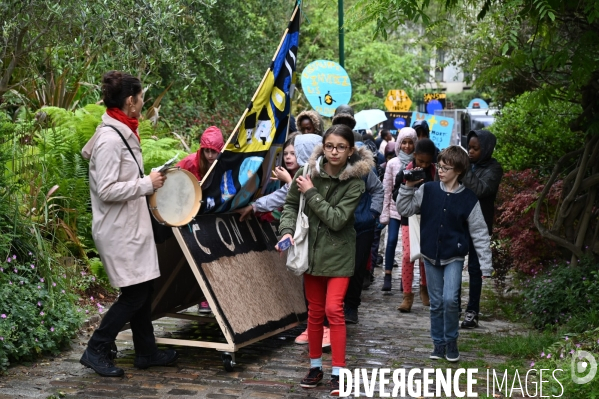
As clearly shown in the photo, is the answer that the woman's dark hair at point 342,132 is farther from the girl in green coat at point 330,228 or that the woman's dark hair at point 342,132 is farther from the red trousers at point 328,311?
the red trousers at point 328,311

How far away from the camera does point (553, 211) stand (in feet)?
32.3

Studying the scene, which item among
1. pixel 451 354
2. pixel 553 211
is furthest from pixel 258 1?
pixel 451 354

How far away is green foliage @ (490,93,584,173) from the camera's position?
10852 millimetres

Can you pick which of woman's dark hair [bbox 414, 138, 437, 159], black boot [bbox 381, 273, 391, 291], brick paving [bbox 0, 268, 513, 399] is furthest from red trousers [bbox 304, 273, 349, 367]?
black boot [bbox 381, 273, 391, 291]

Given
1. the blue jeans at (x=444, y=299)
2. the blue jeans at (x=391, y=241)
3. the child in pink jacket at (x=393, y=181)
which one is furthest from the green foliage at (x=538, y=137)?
the blue jeans at (x=444, y=299)

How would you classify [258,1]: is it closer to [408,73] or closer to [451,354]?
[451,354]

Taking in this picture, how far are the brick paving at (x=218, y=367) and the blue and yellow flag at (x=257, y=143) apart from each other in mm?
1241

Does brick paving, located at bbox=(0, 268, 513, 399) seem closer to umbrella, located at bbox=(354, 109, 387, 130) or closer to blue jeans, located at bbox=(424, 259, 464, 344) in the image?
blue jeans, located at bbox=(424, 259, 464, 344)

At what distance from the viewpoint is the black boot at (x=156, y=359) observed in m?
6.59

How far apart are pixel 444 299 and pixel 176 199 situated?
230 cm

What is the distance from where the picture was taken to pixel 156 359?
21.7 ft

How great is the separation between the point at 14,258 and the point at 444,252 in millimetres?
3495

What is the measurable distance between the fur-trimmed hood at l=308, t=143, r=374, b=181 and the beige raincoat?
1170 mm

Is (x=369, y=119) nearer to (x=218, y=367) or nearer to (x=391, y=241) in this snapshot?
(x=391, y=241)
